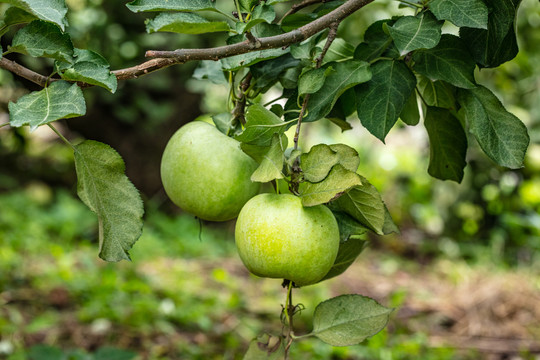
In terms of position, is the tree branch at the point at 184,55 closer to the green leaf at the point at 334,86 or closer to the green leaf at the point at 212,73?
the green leaf at the point at 334,86

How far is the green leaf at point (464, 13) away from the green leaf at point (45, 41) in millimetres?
509

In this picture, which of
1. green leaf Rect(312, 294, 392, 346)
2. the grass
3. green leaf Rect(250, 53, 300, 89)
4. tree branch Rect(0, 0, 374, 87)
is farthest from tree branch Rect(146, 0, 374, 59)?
the grass

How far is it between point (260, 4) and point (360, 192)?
0.31 metres

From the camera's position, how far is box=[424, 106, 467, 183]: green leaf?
95 cm

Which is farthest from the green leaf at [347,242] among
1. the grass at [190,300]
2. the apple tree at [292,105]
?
the grass at [190,300]

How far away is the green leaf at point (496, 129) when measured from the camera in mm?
805

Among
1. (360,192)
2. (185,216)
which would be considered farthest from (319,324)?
(185,216)

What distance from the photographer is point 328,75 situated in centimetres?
82

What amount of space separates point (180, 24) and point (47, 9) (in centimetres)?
17

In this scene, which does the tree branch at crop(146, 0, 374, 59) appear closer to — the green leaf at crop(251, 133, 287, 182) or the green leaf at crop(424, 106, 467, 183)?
the green leaf at crop(251, 133, 287, 182)

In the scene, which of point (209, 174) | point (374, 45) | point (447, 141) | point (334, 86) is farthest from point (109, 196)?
point (447, 141)

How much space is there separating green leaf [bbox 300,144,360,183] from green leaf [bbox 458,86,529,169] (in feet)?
0.66

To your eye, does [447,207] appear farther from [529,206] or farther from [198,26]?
[198,26]

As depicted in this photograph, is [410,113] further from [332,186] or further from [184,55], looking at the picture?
[184,55]
